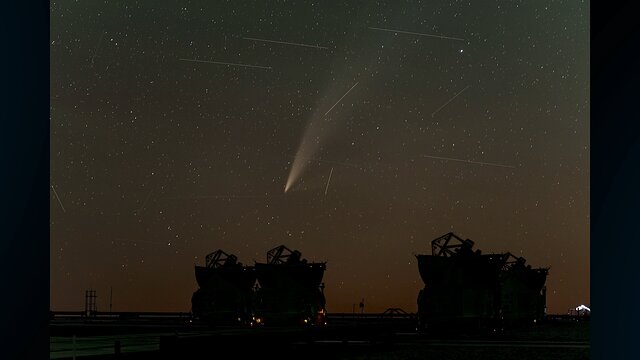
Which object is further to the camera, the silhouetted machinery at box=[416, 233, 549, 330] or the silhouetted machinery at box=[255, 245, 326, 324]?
the silhouetted machinery at box=[255, 245, 326, 324]

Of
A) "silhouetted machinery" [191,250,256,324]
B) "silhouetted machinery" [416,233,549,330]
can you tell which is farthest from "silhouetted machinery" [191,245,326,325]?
"silhouetted machinery" [416,233,549,330]

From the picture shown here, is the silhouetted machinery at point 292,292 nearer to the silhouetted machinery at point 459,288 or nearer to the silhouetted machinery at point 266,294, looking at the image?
the silhouetted machinery at point 266,294

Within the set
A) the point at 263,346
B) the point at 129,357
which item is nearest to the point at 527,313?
the point at 263,346

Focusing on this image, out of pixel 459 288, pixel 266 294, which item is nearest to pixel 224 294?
pixel 266 294

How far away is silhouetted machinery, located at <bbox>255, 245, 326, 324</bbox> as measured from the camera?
78375mm

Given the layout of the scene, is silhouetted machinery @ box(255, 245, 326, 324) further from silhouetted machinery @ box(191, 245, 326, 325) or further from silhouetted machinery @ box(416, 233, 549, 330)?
silhouetted machinery @ box(416, 233, 549, 330)

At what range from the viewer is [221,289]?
85750 mm

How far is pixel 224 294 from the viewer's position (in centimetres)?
8556

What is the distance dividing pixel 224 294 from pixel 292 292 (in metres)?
9.80

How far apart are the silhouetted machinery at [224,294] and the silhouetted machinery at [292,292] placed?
4.41 meters

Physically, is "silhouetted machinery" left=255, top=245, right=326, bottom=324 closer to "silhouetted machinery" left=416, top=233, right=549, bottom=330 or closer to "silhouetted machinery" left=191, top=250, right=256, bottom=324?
"silhouetted machinery" left=191, top=250, right=256, bottom=324

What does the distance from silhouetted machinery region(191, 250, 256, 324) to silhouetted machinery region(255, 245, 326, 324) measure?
14.5 feet
